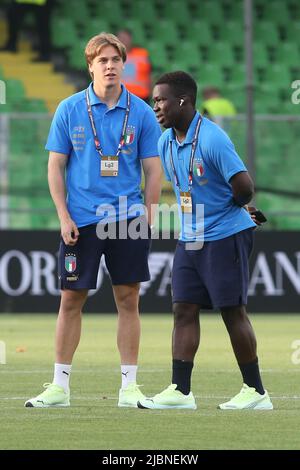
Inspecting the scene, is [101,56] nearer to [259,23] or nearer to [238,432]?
[238,432]

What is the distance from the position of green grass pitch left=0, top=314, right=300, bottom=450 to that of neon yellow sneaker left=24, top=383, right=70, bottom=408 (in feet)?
0.28

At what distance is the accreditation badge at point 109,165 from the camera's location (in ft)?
29.1

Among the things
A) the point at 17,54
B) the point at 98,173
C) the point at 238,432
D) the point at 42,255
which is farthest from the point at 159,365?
the point at 17,54

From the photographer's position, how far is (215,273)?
8648mm

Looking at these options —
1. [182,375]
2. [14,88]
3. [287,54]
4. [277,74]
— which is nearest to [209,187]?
[182,375]

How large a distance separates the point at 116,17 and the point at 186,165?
18.0 meters

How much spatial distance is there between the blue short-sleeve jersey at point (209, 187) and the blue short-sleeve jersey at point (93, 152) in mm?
330

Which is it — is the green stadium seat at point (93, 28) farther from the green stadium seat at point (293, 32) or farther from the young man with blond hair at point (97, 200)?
the young man with blond hair at point (97, 200)

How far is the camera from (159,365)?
1205cm

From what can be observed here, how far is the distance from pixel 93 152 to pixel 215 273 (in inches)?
43.8
